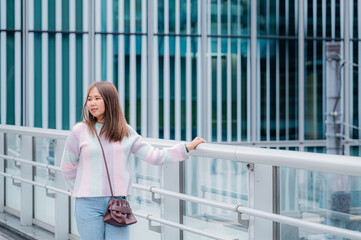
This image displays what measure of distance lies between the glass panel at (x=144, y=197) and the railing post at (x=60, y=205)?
1363mm

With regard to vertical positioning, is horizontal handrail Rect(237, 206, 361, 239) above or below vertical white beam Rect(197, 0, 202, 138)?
below

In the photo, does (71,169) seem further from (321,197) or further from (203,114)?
(203,114)

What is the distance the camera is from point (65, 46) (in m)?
14.8

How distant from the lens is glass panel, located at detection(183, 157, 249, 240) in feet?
11.7

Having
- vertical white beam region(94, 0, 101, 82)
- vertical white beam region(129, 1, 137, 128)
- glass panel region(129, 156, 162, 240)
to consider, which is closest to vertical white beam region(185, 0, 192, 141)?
vertical white beam region(129, 1, 137, 128)

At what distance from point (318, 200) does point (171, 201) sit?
1285 mm

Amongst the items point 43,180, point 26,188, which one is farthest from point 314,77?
point 43,180

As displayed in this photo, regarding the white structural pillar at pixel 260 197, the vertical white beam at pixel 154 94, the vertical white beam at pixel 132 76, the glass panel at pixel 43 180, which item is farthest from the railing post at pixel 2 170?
the vertical white beam at pixel 154 94

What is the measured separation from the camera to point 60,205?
591 centimetres

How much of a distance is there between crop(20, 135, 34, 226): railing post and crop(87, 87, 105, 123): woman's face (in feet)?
11.4

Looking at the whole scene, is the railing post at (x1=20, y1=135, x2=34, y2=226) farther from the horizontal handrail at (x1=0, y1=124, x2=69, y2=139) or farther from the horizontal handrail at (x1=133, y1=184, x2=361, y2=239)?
the horizontal handrail at (x1=133, y1=184, x2=361, y2=239)

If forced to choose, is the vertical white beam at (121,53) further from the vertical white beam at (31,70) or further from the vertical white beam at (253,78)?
the vertical white beam at (253,78)

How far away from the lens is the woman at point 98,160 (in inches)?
134

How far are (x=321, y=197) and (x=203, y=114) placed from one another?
11.9 m
